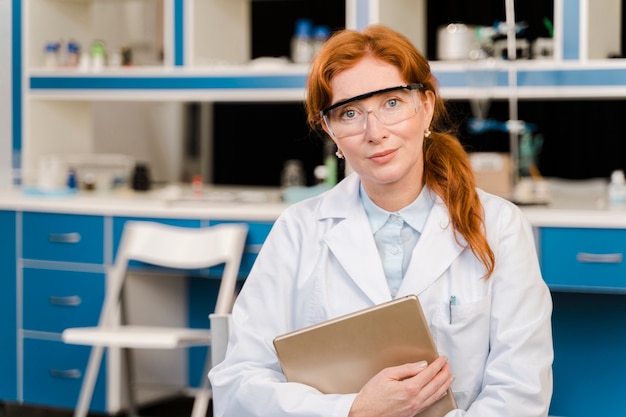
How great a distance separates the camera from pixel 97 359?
11.2ft

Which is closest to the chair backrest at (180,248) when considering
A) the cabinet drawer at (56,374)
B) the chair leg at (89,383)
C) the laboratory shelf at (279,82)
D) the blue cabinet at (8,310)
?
the chair leg at (89,383)

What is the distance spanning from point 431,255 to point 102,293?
2203mm

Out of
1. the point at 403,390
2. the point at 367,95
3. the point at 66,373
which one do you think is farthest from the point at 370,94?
the point at 66,373

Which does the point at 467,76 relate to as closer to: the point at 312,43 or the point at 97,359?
the point at 312,43

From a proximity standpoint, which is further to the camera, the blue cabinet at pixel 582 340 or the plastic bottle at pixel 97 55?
the plastic bottle at pixel 97 55

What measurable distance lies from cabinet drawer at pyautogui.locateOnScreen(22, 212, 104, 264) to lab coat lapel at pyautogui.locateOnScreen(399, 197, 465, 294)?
7.10 feet

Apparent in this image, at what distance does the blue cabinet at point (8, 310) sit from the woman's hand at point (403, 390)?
8.32 ft

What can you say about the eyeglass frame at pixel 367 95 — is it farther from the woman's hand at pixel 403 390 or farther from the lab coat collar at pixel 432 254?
the woman's hand at pixel 403 390

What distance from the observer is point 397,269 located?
1.69 metres

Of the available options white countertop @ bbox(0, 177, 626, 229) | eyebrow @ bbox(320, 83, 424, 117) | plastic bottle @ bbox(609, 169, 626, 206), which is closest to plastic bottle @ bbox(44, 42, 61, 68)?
white countertop @ bbox(0, 177, 626, 229)

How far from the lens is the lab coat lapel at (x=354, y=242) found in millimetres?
1639

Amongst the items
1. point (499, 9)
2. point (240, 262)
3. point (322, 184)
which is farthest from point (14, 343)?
point (499, 9)

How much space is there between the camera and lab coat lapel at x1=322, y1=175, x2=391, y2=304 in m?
1.64

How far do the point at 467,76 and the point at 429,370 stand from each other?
213 cm
